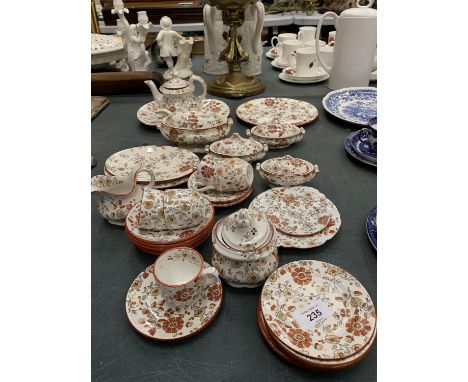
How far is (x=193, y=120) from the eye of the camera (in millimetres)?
1283

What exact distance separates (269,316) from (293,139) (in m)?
0.81

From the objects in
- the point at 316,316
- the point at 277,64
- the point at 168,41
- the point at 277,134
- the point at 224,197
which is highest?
the point at 168,41

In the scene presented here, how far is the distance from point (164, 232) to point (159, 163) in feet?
1.35

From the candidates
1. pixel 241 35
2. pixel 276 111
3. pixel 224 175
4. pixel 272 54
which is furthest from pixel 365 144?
pixel 272 54

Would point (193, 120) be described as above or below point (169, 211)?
above

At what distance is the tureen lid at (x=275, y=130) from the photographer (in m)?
1.35

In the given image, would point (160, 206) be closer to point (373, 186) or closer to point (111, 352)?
point (111, 352)

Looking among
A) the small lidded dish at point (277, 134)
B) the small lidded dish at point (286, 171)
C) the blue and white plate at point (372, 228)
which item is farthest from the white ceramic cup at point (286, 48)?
the blue and white plate at point (372, 228)

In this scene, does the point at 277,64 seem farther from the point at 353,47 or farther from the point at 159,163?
the point at 159,163

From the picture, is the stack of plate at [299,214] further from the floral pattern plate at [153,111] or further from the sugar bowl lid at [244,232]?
the floral pattern plate at [153,111]

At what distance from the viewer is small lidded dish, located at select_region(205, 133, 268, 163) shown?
3.87 feet

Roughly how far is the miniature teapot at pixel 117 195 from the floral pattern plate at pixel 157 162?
0.10m

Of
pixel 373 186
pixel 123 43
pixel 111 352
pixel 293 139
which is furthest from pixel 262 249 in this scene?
pixel 123 43

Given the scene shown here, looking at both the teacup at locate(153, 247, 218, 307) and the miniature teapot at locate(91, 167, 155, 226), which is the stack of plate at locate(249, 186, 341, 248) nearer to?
the teacup at locate(153, 247, 218, 307)
